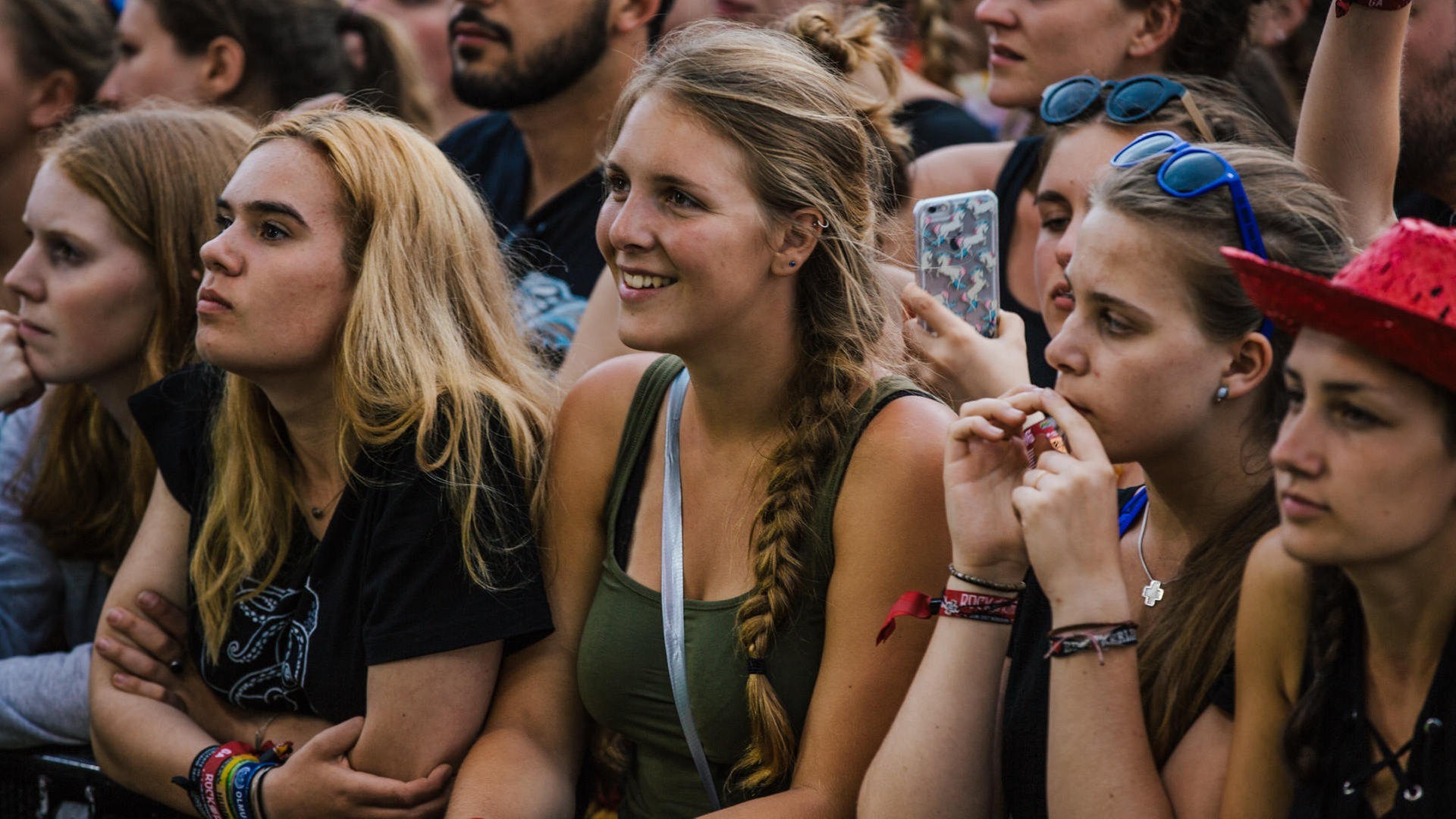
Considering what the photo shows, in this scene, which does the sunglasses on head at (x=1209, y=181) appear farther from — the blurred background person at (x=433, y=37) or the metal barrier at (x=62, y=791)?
the blurred background person at (x=433, y=37)

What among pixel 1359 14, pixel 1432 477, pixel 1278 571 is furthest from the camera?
pixel 1359 14

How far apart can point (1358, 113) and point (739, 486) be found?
120cm

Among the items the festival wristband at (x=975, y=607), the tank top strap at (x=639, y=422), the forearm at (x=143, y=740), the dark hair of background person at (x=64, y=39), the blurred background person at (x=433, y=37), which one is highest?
the festival wristband at (x=975, y=607)

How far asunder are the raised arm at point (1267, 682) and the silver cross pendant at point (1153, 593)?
9.9 inches

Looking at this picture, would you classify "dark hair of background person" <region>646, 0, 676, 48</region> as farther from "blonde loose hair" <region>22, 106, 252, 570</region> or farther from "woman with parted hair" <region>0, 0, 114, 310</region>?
"woman with parted hair" <region>0, 0, 114, 310</region>

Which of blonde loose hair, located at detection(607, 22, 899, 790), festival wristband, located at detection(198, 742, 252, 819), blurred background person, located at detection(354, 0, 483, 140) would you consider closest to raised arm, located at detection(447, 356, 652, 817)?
blonde loose hair, located at detection(607, 22, 899, 790)

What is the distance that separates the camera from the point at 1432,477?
1630mm

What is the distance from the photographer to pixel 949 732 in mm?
2090

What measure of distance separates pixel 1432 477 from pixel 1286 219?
522 mm

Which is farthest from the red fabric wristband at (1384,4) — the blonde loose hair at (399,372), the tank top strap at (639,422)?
the blonde loose hair at (399,372)

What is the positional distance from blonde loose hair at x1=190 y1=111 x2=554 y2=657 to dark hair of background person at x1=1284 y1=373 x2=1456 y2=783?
1380 mm

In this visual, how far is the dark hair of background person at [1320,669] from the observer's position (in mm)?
1802

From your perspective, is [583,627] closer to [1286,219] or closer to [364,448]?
[364,448]

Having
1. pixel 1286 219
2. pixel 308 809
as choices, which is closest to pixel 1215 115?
pixel 1286 219
